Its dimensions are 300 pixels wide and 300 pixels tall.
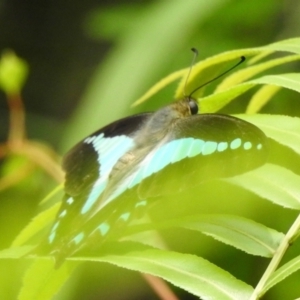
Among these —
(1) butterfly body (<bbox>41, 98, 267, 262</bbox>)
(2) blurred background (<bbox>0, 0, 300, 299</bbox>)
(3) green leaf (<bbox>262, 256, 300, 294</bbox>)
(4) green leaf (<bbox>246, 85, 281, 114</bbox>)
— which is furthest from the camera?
(2) blurred background (<bbox>0, 0, 300, 299</bbox>)

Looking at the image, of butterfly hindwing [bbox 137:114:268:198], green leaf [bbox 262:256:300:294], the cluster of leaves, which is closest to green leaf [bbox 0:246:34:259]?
the cluster of leaves

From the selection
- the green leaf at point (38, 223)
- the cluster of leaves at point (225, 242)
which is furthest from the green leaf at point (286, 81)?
the green leaf at point (38, 223)

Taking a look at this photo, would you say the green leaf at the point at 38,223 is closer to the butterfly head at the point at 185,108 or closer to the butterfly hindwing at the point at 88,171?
the butterfly hindwing at the point at 88,171

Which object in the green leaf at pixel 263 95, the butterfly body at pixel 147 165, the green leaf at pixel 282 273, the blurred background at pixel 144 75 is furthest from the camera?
the blurred background at pixel 144 75

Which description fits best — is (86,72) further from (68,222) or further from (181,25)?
(68,222)

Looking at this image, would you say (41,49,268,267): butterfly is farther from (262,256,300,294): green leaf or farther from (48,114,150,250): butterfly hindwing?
(262,256,300,294): green leaf

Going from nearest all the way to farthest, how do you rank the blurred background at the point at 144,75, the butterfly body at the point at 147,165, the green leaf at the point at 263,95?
the butterfly body at the point at 147,165 → the green leaf at the point at 263,95 → the blurred background at the point at 144,75
